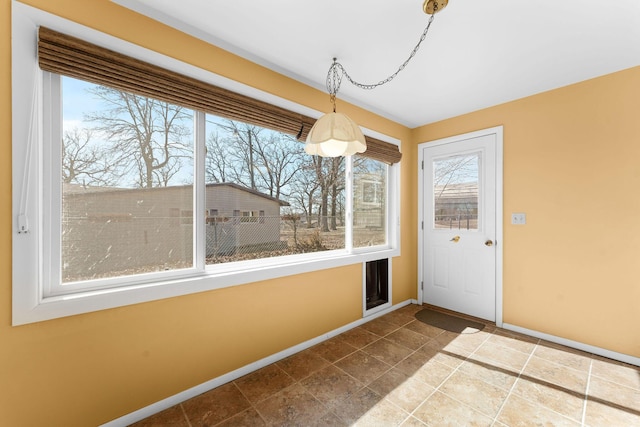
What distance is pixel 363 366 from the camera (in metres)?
2.21

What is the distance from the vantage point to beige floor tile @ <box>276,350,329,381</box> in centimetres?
210

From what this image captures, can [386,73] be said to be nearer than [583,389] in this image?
No

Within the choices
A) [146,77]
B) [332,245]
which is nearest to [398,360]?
[332,245]

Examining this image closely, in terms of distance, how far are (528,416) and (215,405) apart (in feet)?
6.62

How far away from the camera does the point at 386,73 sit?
2.38 meters

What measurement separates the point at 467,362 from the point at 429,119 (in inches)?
111

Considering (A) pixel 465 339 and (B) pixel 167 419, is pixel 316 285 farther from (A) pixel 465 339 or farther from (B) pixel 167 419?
(A) pixel 465 339

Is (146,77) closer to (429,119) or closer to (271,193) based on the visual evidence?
(271,193)

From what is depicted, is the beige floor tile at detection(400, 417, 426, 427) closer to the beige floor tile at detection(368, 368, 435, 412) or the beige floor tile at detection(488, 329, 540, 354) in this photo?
the beige floor tile at detection(368, 368, 435, 412)

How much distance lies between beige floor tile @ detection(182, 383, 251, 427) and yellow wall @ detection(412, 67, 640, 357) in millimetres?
2895

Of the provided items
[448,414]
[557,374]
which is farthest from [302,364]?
[557,374]

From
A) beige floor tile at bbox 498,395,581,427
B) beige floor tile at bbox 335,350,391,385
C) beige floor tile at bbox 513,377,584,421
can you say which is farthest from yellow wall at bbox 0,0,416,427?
beige floor tile at bbox 513,377,584,421

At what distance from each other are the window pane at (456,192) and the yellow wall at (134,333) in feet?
6.56

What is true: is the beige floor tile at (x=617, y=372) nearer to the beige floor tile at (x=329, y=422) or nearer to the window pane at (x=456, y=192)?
the window pane at (x=456, y=192)
